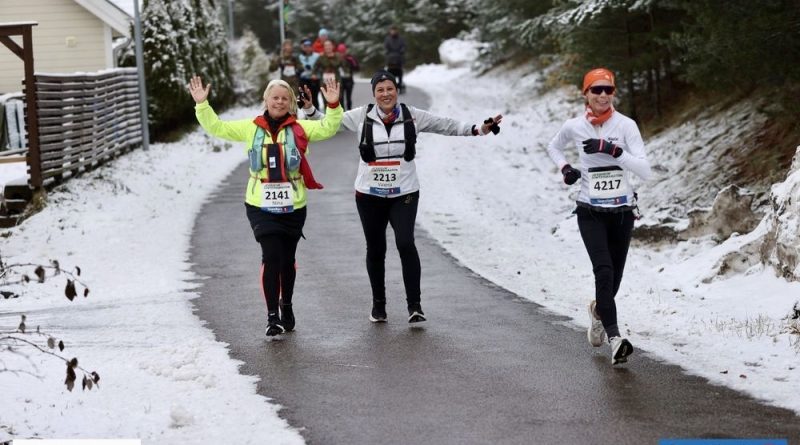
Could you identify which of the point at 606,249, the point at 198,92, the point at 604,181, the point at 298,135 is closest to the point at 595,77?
the point at 604,181

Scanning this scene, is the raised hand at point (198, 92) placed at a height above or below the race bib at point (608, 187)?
above

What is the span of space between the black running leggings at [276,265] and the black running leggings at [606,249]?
6.82ft

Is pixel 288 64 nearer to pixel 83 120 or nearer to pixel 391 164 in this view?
pixel 83 120

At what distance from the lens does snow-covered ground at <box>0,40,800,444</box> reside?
259 inches

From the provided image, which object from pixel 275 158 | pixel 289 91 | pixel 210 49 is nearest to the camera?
pixel 275 158

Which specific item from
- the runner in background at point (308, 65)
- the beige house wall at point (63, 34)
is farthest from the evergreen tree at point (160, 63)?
the runner in background at point (308, 65)

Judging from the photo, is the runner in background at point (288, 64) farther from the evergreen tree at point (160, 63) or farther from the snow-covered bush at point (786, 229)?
the snow-covered bush at point (786, 229)

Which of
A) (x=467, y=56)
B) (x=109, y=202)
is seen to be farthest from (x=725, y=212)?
(x=467, y=56)

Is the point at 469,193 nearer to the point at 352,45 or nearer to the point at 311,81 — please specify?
the point at 311,81

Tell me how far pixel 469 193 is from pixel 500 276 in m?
7.41

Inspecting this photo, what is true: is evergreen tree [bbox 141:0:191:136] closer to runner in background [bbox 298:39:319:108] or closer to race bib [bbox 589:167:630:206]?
runner in background [bbox 298:39:319:108]

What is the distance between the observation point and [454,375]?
7.34 metres

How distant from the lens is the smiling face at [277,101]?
8328mm

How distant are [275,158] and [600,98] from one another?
7.37ft
